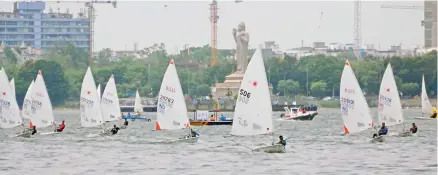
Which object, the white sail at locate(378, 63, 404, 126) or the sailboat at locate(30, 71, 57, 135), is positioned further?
the sailboat at locate(30, 71, 57, 135)

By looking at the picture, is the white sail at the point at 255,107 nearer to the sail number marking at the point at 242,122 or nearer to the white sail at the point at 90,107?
the sail number marking at the point at 242,122

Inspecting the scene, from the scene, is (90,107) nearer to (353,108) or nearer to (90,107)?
(90,107)

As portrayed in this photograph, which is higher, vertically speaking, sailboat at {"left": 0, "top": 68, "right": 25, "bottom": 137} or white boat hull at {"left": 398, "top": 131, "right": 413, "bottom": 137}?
sailboat at {"left": 0, "top": 68, "right": 25, "bottom": 137}

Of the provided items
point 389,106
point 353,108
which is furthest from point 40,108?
point 353,108

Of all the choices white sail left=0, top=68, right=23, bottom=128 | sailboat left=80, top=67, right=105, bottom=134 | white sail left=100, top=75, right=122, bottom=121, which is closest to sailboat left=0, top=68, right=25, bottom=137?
white sail left=0, top=68, right=23, bottom=128

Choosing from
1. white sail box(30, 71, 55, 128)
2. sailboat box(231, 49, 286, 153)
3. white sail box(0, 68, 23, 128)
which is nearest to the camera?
sailboat box(231, 49, 286, 153)

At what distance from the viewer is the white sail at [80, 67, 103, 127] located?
322 feet

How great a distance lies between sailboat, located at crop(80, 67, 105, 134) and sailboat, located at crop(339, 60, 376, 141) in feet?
70.6

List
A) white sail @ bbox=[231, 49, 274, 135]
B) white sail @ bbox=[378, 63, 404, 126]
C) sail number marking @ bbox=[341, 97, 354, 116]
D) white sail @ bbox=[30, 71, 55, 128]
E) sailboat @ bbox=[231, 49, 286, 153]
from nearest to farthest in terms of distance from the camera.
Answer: sailboat @ bbox=[231, 49, 286, 153] → white sail @ bbox=[231, 49, 274, 135] → sail number marking @ bbox=[341, 97, 354, 116] → white sail @ bbox=[378, 63, 404, 126] → white sail @ bbox=[30, 71, 55, 128]

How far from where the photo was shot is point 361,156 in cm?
7594

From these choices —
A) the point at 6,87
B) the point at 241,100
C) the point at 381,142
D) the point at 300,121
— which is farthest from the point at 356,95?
the point at 300,121

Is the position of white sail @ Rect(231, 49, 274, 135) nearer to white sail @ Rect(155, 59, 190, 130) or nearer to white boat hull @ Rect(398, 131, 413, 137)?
white sail @ Rect(155, 59, 190, 130)

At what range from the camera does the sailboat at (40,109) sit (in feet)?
315

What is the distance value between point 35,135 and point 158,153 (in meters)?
20.8
